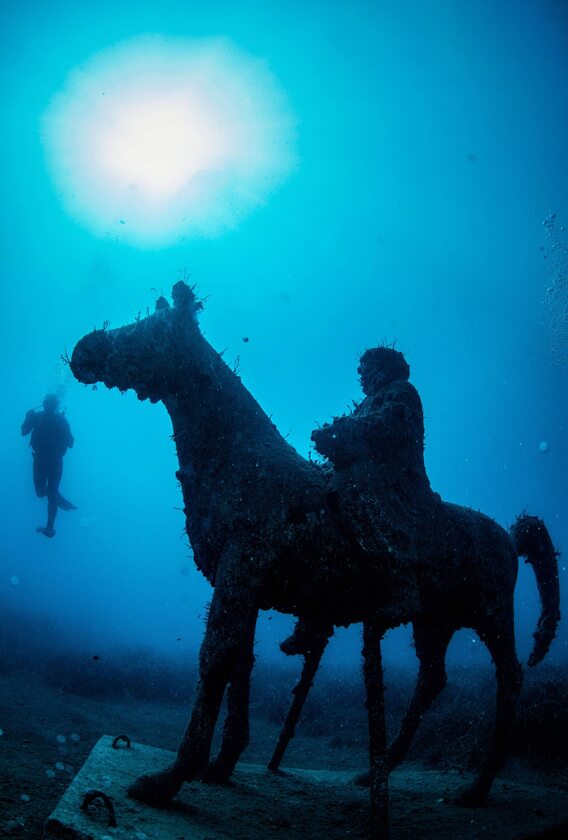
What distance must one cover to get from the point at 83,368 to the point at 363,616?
3.65 metres

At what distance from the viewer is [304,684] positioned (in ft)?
18.4

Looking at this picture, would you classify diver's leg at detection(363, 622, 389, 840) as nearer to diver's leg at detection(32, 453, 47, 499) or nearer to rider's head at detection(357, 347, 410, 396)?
rider's head at detection(357, 347, 410, 396)

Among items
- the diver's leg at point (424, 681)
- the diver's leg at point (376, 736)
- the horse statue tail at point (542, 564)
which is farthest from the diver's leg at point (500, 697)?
the diver's leg at point (376, 736)

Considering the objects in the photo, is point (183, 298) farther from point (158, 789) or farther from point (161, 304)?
point (158, 789)

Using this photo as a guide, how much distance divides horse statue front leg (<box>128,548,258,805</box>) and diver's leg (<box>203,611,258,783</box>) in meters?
1.18

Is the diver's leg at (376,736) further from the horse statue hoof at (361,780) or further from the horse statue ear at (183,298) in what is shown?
the horse statue ear at (183,298)

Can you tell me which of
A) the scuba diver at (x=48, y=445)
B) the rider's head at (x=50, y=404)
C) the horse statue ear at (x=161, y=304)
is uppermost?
the rider's head at (x=50, y=404)

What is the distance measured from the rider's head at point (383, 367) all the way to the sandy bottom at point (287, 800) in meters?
3.82

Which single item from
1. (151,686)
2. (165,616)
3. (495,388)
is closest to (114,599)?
(165,616)

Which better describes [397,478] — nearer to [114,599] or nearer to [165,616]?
[165,616]

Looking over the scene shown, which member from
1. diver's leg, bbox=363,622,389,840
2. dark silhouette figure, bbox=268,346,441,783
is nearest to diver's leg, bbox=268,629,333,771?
dark silhouette figure, bbox=268,346,441,783

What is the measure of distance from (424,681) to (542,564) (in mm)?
2097

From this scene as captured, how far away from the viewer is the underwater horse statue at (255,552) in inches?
150

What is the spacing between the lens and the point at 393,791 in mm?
5328
